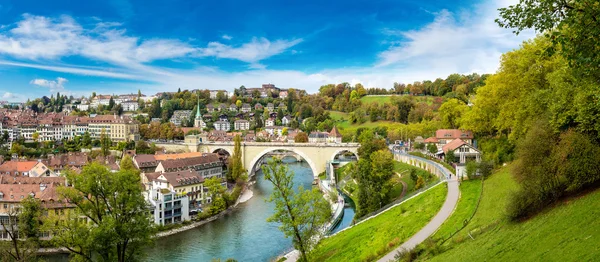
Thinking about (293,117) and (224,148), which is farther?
(293,117)

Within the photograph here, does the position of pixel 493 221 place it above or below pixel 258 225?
above

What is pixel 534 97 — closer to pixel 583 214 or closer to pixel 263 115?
pixel 583 214

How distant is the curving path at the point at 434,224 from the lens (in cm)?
1543

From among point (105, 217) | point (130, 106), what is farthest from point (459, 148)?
point (130, 106)

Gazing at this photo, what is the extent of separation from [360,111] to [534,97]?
57.6 metres

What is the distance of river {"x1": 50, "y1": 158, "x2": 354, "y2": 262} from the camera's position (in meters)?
24.1

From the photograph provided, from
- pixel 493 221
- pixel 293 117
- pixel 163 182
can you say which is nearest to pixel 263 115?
pixel 293 117

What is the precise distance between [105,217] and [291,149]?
3865cm

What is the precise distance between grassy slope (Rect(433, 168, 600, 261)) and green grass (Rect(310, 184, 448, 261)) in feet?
11.1

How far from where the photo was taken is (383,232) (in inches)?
765

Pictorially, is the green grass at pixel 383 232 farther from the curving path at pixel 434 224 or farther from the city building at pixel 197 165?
the city building at pixel 197 165

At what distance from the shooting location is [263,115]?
321 ft

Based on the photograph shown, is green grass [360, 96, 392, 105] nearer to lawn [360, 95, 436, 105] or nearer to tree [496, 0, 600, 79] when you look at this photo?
lawn [360, 95, 436, 105]

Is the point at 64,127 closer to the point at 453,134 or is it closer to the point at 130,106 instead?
the point at 130,106
